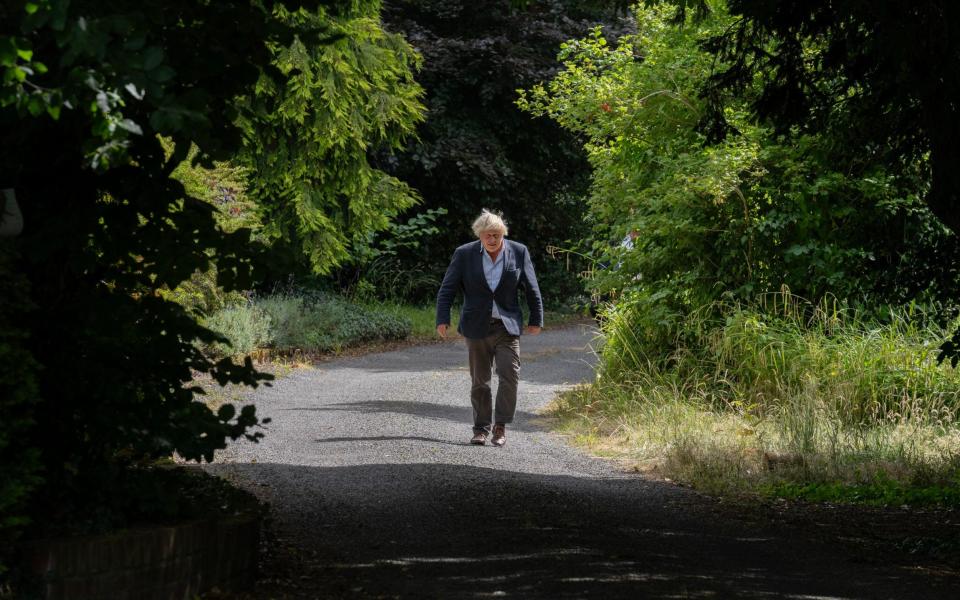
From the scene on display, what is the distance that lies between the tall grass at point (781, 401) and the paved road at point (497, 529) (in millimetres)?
624

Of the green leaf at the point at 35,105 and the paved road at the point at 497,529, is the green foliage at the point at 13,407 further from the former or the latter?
the paved road at the point at 497,529

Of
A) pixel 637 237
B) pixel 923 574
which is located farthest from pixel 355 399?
pixel 923 574

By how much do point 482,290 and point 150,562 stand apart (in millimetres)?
5906

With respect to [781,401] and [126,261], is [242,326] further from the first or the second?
[126,261]

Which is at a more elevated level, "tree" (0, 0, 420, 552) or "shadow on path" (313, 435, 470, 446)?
"tree" (0, 0, 420, 552)

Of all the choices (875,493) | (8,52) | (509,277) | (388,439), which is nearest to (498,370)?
(509,277)

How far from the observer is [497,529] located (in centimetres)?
662

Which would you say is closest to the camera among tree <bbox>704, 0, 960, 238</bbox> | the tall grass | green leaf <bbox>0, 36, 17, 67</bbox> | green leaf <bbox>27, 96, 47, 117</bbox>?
green leaf <bbox>0, 36, 17, 67</bbox>

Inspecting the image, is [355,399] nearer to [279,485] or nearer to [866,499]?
[279,485]

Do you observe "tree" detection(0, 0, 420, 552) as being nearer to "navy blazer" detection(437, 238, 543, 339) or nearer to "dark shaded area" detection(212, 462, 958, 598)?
"dark shaded area" detection(212, 462, 958, 598)

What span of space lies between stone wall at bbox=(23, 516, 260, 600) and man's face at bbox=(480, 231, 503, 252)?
17.4ft

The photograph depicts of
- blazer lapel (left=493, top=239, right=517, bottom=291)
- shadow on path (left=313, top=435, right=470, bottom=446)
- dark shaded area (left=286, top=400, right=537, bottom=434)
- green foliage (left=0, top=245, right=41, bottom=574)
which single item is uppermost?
blazer lapel (left=493, top=239, right=517, bottom=291)

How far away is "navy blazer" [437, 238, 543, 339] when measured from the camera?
10234 mm

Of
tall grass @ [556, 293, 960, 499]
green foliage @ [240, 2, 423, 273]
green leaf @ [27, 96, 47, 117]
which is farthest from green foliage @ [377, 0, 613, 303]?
green leaf @ [27, 96, 47, 117]
